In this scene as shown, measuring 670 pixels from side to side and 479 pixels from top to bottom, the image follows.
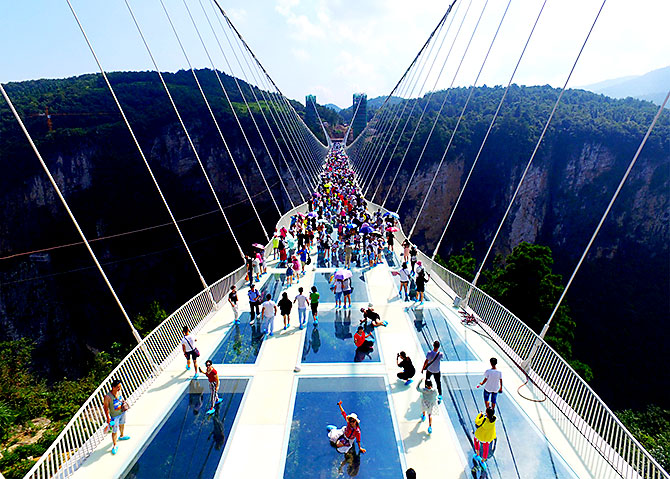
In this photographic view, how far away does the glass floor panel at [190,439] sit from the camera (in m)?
5.05

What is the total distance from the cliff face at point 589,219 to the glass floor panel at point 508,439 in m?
39.5

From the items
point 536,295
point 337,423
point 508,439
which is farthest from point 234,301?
point 536,295

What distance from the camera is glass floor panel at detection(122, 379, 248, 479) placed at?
5.05 metres

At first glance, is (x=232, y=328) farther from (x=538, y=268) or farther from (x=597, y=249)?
(x=597, y=249)

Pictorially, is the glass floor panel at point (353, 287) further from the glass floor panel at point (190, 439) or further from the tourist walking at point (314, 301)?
the glass floor panel at point (190, 439)

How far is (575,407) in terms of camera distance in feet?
20.0

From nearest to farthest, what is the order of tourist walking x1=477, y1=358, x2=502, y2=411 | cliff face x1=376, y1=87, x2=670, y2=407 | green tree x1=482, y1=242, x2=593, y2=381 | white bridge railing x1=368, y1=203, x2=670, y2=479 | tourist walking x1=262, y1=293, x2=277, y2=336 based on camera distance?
white bridge railing x1=368, y1=203, x2=670, y2=479, tourist walking x1=477, y1=358, x2=502, y2=411, tourist walking x1=262, y1=293, x2=277, y2=336, green tree x1=482, y1=242, x2=593, y2=381, cliff face x1=376, y1=87, x2=670, y2=407

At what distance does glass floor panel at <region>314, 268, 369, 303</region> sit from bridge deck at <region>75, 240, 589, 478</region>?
94.3 inches

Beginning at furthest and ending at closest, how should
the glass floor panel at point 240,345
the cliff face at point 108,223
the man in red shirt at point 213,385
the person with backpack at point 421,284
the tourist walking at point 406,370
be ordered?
the cliff face at point 108,223, the person with backpack at point 421,284, the glass floor panel at point 240,345, the tourist walking at point 406,370, the man in red shirt at point 213,385

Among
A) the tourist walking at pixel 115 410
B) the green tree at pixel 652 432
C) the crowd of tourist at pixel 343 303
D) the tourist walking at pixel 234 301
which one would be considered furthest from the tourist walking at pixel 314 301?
the green tree at pixel 652 432

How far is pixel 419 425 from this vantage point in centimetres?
572

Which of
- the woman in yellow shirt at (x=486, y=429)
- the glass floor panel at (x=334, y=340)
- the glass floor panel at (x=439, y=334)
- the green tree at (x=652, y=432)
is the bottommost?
the green tree at (x=652, y=432)

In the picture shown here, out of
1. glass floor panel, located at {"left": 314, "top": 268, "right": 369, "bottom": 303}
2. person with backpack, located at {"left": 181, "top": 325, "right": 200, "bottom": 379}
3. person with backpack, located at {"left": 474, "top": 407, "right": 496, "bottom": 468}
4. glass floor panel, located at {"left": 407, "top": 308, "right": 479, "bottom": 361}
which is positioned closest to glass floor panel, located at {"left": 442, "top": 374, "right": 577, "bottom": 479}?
person with backpack, located at {"left": 474, "top": 407, "right": 496, "bottom": 468}

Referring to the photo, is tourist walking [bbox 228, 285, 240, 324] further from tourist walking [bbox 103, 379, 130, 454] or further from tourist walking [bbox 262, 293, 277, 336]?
tourist walking [bbox 103, 379, 130, 454]
